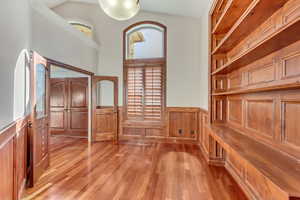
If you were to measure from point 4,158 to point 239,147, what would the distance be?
2.24m

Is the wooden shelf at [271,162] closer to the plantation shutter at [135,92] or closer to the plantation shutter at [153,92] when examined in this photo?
the plantation shutter at [153,92]

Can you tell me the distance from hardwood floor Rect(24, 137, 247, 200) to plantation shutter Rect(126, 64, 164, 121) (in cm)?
121

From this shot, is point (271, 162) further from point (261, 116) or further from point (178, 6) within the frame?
point (178, 6)

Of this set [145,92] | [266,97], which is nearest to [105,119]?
[145,92]

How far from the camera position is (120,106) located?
5051 millimetres

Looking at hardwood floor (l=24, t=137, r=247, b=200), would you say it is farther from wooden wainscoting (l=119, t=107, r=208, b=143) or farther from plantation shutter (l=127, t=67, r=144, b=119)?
plantation shutter (l=127, t=67, r=144, b=119)

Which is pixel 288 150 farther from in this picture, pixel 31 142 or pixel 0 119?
pixel 31 142

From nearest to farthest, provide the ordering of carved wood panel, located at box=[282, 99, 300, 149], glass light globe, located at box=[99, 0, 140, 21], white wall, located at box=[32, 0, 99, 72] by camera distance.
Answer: carved wood panel, located at box=[282, 99, 300, 149] < glass light globe, located at box=[99, 0, 140, 21] < white wall, located at box=[32, 0, 99, 72]

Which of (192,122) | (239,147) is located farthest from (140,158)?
(239,147)

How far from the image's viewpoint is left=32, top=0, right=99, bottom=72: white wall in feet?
8.95

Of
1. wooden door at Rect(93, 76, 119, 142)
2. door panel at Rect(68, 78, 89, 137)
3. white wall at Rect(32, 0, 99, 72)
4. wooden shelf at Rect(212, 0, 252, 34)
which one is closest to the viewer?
wooden shelf at Rect(212, 0, 252, 34)

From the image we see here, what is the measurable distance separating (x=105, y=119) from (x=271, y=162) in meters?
4.30

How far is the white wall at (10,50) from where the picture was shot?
60.3 inches

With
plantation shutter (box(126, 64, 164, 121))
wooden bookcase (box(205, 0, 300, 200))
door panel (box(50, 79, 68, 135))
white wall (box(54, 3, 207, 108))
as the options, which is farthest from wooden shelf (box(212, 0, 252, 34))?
door panel (box(50, 79, 68, 135))
